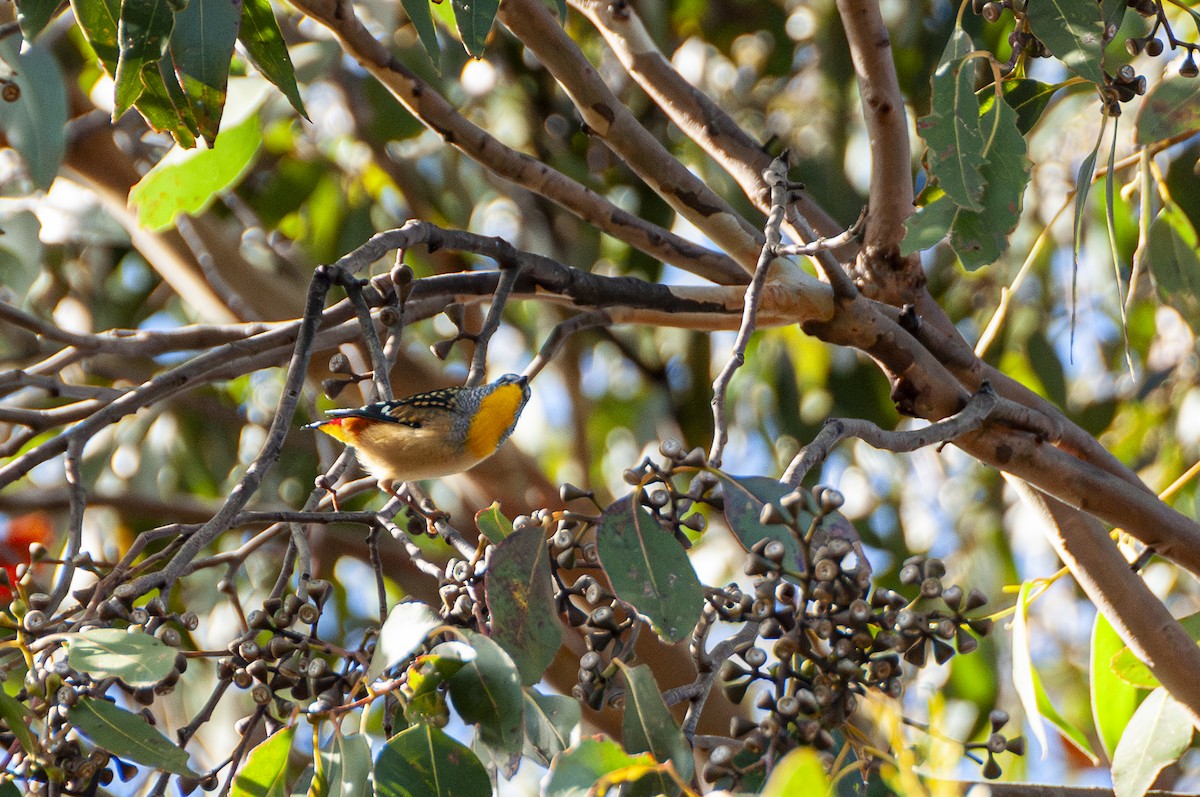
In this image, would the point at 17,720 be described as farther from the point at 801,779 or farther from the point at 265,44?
the point at 265,44

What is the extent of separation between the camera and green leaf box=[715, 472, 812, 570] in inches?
43.1

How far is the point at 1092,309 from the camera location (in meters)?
4.00

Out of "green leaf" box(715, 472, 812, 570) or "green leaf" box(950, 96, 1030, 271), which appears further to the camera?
"green leaf" box(950, 96, 1030, 271)

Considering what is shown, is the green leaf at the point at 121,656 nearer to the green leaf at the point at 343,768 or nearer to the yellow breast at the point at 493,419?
the green leaf at the point at 343,768

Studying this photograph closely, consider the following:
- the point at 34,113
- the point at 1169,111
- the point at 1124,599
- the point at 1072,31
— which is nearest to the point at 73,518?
the point at 34,113

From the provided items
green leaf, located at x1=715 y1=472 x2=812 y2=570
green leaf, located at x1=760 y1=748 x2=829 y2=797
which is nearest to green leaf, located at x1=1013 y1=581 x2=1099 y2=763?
green leaf, located at x1=715 y1=472 x2=812 y2=570

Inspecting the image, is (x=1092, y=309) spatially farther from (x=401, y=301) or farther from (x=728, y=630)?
(x=401, y=301)

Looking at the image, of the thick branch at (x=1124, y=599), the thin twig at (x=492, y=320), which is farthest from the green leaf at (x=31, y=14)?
the thick branch at (x=1124, y=599)

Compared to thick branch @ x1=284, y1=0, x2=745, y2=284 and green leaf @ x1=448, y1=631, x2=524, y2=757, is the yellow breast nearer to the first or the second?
thick branch @ x1=284, y1=0, x2=745, y2=284

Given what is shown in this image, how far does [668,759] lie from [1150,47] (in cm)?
103

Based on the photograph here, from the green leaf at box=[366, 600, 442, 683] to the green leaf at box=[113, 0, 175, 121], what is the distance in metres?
0.63

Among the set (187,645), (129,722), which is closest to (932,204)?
(129,722)

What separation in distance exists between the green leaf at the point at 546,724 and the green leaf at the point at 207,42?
2.32 ft

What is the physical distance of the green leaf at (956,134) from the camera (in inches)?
56.3
